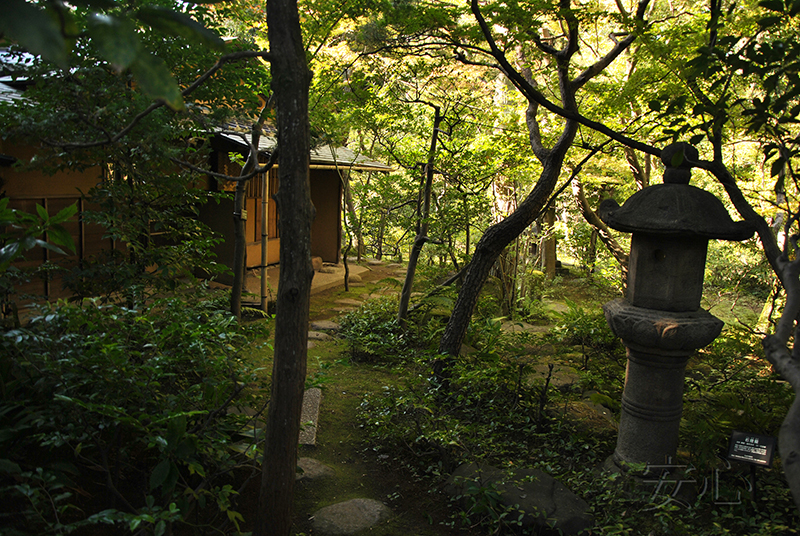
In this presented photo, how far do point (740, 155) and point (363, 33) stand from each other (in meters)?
8.17

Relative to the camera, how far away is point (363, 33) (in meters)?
6.37

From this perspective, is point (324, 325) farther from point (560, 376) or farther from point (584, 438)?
point (584, 438)

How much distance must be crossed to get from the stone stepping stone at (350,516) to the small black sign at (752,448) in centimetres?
252

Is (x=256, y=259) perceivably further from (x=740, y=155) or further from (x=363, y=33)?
(x=740, y=155)

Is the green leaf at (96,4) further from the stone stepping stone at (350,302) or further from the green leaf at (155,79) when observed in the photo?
the stone stepping stone at (350,302)

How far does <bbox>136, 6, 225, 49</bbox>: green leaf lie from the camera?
2.74ft

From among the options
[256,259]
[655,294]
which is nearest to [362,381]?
[655,294]

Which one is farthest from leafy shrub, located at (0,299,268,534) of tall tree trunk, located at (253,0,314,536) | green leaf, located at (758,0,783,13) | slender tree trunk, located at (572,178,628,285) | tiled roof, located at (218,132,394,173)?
slender tree trunk, located at (572,178,628,285)

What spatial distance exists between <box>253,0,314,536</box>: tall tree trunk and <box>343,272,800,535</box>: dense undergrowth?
1467 millimetres

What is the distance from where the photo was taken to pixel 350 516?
3.78 metres

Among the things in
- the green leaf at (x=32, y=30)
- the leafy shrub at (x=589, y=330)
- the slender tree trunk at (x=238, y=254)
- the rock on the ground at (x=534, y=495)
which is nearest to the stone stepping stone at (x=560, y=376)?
the leafy shrub at (x=589, y=330)

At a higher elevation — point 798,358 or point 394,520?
point 798,358

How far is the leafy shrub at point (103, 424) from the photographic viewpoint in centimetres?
248

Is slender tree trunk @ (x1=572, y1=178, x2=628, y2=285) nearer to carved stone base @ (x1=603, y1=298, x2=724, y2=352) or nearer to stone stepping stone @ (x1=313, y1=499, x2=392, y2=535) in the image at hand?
carved stone base @ (x1=603, y1=298, x2=724, y2=352)
